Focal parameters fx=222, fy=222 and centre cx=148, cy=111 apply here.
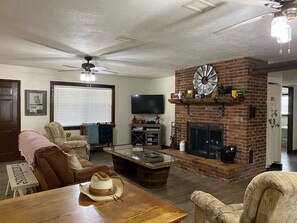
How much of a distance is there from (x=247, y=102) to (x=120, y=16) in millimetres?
3004

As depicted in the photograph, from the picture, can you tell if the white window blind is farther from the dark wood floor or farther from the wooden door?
the dark wood floor

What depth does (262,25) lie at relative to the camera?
2.63 meters

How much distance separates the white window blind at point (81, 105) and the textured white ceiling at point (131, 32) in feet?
4.97


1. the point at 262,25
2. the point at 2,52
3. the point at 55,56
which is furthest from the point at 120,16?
the point at 2,52

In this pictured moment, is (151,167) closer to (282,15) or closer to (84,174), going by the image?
(84,174)

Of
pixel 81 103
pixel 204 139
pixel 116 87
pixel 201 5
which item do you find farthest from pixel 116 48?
pixel 116 87

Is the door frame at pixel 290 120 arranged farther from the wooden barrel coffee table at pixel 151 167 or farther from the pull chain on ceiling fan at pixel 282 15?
the pull chain on ceiling fan at pixel 282 15

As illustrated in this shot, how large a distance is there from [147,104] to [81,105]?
2.05 m

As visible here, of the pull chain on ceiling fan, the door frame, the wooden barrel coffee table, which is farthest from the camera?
the door frame

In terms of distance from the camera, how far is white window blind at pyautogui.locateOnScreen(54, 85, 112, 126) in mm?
6123

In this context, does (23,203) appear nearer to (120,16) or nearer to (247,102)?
(120,16)

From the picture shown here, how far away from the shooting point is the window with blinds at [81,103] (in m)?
6.10

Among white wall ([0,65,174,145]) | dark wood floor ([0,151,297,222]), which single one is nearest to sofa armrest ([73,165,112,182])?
dark wood floor ([0,151,297,222])

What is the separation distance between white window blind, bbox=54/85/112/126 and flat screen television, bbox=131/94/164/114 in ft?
2.64
